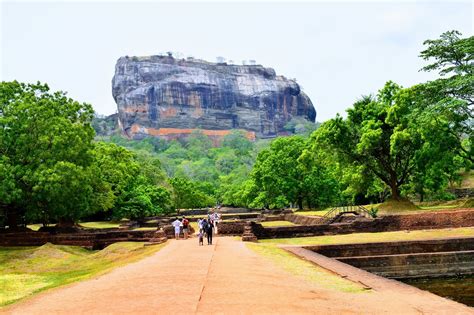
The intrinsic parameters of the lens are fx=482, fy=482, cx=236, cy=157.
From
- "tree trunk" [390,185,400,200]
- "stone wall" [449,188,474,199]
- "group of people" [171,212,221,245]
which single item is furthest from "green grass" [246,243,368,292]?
"stone wall" [449,188,474,199]

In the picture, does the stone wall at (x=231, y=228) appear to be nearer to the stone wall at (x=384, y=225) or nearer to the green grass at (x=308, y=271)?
the stone wall at (x=384, y=225)

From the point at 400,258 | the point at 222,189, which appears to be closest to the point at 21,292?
the point at 400,258

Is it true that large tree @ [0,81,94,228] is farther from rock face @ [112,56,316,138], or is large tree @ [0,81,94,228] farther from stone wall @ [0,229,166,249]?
rock face @ [112,56,316,138]

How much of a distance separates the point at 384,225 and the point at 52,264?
16.4 m

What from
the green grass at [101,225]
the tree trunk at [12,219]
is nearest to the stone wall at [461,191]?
the green grass at [101,225]

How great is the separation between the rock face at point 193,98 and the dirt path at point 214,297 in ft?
530

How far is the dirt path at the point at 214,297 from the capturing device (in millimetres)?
7730

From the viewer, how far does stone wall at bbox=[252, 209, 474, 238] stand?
2417 cm

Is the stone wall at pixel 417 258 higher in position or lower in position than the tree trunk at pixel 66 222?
lower

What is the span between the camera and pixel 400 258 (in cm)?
1656

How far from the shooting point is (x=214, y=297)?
835 cm

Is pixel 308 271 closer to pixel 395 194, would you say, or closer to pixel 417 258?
pixel 417 258

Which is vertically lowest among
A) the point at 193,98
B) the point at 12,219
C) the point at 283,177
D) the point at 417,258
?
the point at 417,258

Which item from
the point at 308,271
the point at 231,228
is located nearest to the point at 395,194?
the point at 231,228
